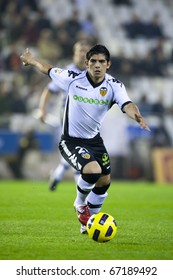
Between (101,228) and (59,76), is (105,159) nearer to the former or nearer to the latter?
(101,228)

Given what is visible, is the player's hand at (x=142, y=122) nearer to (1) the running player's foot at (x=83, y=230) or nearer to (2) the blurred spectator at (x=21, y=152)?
(1) the running player's foot at (x=83, y=230)

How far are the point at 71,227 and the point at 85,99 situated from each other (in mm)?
1691

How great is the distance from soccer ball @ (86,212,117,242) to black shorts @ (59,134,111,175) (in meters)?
0.61

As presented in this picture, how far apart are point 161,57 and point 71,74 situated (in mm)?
15174

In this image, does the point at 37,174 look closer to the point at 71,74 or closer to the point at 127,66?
the point at 127,66

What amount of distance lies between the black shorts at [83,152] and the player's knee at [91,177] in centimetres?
10

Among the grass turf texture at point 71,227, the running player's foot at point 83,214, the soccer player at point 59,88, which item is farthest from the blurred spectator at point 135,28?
the running player's foot at point 83,214

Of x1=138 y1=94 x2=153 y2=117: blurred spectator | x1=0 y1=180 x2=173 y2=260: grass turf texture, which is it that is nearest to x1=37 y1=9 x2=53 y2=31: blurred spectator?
x1=138 y1=94 x2=153 y2=117: blurred spectator

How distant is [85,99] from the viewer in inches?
338

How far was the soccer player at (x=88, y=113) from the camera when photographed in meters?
8.39

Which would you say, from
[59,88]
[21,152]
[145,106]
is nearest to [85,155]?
[59,88]
